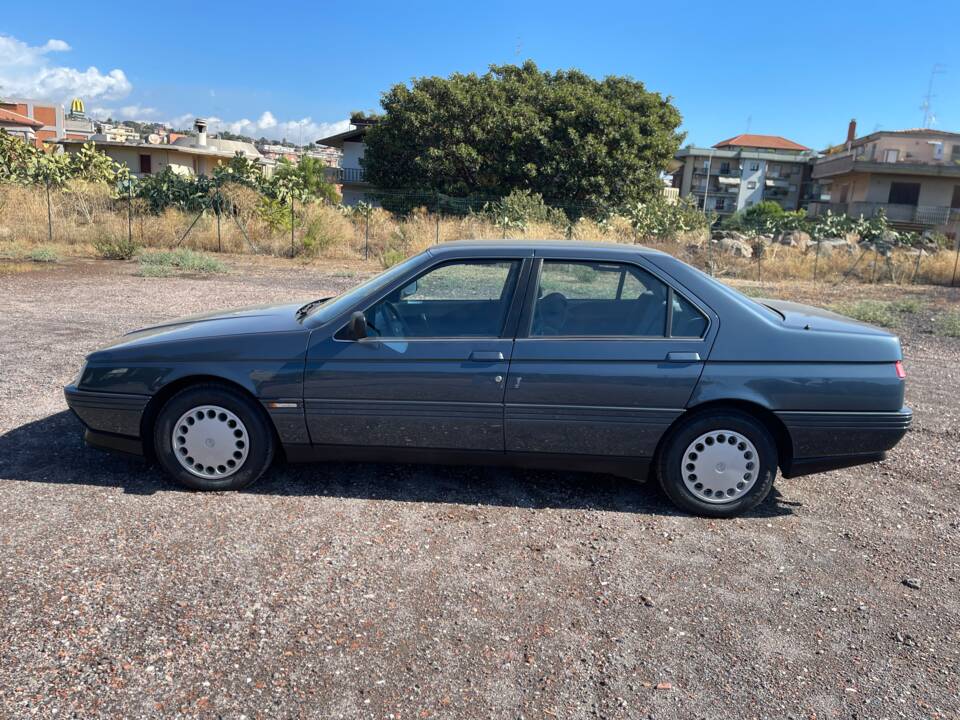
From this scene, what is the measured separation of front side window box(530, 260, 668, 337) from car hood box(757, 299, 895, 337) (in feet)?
2.70

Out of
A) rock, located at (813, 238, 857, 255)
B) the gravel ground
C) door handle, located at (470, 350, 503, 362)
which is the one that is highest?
rock, located at (813, 238, 857, 255)

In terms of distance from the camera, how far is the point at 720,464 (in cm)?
441

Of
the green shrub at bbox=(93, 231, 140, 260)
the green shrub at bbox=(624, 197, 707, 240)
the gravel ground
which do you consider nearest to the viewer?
the gravel ground

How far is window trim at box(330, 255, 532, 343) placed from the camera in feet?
14.5

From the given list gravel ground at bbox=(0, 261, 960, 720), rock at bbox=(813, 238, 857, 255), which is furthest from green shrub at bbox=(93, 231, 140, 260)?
rock at bbox=(813, 238, 857, 255)

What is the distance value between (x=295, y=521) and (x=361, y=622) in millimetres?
1131

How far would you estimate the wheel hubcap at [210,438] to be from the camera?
450 centimetres

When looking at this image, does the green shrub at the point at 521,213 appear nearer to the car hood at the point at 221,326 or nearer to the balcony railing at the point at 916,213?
the car hood at the point at 221,326

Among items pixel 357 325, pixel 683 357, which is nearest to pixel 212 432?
pixel 357 325

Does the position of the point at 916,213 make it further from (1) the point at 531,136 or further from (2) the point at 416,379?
(2) the point at 416,379

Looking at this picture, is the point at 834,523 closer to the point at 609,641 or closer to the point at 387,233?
the point at 609,641

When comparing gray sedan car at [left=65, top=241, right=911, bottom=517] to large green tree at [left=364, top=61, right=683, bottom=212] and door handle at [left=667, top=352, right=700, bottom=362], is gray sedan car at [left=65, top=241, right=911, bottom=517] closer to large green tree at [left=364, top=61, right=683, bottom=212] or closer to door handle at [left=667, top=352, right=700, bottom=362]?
door handle at [left=667, top=352, right=700, bottom=362]

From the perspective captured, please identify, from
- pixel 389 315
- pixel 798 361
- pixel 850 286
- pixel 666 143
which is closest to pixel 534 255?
pixel 389 315

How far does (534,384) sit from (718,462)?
3.91ft
